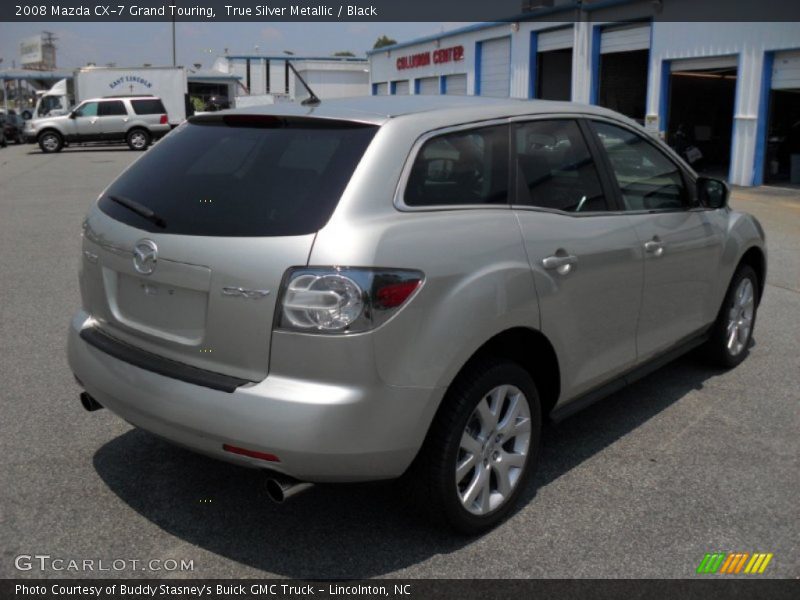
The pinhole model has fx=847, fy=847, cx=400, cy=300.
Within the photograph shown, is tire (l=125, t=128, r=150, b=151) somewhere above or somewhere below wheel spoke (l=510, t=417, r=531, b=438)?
above

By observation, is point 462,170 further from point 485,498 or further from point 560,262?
point 485,498

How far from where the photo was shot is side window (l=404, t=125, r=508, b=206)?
3.18m

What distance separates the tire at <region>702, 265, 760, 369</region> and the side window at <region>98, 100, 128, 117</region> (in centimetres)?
3127

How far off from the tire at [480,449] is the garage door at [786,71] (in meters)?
17.5

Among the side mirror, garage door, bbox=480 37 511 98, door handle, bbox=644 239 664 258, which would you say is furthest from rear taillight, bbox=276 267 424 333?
garage door, bbox=480 37 511 98

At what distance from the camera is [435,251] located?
2.99 m

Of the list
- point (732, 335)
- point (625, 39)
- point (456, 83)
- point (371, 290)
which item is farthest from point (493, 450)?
point (456, 83)

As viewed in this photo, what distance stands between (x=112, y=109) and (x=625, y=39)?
65.2ft

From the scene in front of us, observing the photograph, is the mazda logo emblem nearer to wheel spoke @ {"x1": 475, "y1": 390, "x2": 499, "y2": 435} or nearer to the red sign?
wheel spoke @ {"x1": 475, "y1": 390, "x2": 499, "y2": 435}

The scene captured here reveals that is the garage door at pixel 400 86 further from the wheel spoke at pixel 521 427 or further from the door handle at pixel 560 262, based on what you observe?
the wheel spoke at pixel 521 427

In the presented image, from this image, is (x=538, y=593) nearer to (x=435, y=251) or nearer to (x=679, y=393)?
(x=435, y=251)

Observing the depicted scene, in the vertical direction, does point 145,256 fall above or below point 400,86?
below

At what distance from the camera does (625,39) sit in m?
24.0

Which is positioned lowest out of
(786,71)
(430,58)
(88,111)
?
(88,111)
